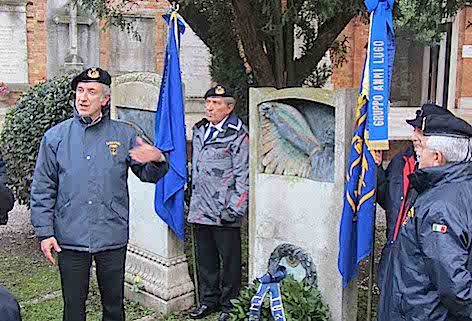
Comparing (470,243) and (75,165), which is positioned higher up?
(75,165)

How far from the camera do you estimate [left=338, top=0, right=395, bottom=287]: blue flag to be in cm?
382

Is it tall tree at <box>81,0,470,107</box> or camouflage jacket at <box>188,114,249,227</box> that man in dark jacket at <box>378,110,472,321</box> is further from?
tall tree at <box>81,0,470,107</box>

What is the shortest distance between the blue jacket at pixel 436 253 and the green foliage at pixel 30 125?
4.36 meters

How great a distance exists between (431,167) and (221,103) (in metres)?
2.21

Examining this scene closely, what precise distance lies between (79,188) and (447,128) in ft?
6.98

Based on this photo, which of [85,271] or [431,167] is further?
[85,271]

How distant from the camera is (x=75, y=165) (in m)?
3.80

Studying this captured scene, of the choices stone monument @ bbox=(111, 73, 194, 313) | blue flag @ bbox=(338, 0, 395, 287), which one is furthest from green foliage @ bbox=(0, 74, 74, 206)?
blue flag @ bbox=(338, 0, 395, 287)

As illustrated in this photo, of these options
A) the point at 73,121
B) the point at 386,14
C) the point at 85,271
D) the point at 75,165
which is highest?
the point at 386,14

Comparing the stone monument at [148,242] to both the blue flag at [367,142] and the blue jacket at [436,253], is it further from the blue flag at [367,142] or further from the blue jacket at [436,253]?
the blue jacket at [436,253]

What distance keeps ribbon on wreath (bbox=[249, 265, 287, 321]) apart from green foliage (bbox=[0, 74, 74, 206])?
10.4 feet

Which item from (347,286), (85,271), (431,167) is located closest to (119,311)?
(85,271)

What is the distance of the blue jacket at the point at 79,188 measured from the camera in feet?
12.4

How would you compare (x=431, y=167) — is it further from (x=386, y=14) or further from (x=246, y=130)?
(x=246, y=130)
